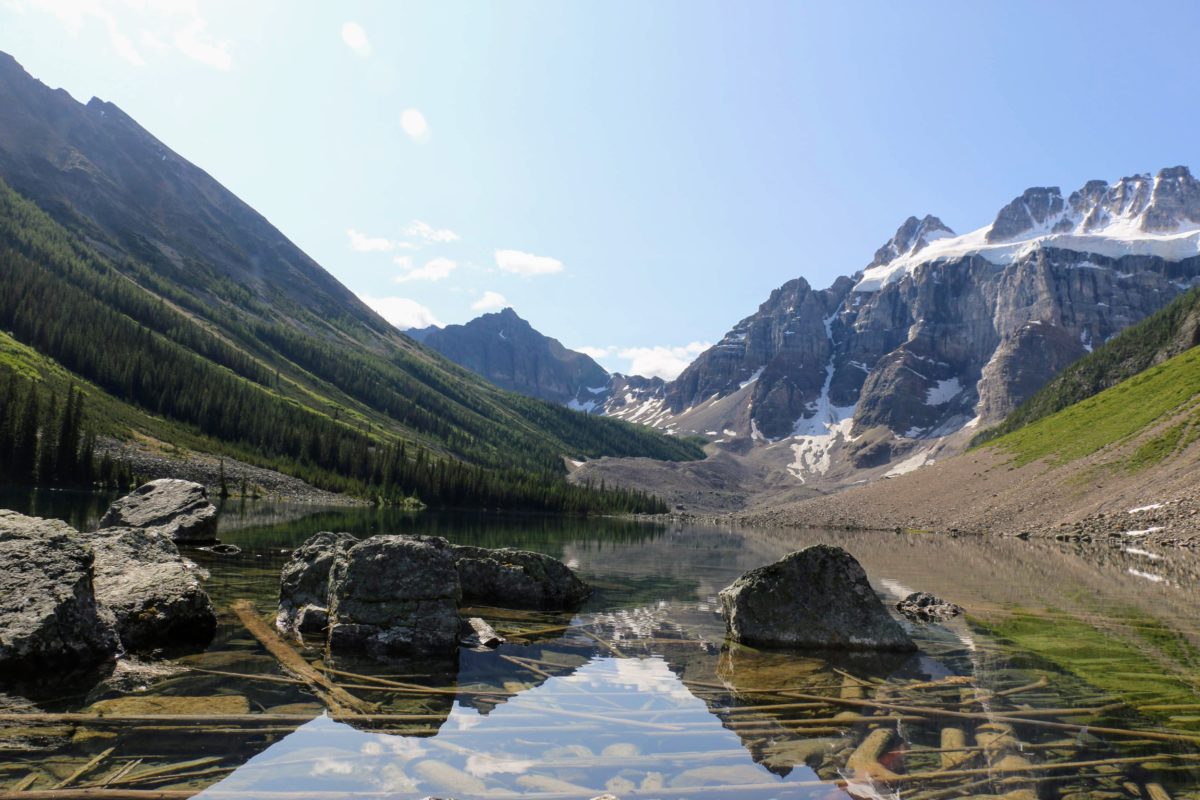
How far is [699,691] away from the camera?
1408 centimetres

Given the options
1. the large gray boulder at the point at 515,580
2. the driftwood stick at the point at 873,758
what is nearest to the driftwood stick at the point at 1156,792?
the driftwood stick at the point at 873,758

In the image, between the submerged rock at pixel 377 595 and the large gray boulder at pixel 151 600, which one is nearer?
the large gray boulder at pixel 151 600

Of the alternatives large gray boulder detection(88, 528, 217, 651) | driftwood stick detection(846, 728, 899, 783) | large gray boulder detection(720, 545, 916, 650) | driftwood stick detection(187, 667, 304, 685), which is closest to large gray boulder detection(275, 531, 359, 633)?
large gray boulder detection(88, 528, 217, 651)

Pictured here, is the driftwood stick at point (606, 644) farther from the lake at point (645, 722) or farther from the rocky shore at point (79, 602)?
the rocky shore at point (79, 602)

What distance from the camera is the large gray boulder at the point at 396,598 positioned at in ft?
54.0

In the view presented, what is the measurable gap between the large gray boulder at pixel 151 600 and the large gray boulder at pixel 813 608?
1434cm

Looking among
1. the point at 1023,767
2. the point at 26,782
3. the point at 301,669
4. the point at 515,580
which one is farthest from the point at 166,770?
the point at 515,580

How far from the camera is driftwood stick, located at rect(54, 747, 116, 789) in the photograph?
7738 millimetres

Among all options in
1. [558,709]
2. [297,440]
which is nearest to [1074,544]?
[558,709]

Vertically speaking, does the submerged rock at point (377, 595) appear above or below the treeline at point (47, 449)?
below

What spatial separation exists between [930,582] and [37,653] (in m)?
39.2

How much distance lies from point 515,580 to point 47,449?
333 ft

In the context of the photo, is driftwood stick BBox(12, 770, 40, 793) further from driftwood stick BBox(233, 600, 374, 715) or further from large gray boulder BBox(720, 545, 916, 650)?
large gray boulder BBox(720, 545, 916, 650)

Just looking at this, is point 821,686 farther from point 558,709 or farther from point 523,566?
point 523,566
